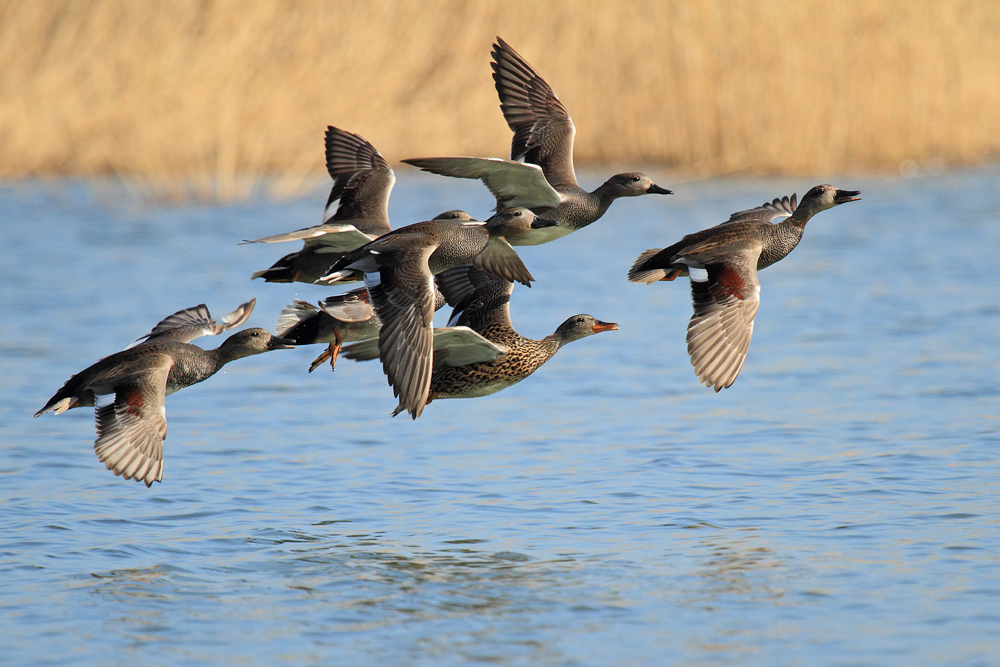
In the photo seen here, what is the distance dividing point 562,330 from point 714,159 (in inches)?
385

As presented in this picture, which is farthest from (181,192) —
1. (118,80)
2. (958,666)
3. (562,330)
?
(958,666)

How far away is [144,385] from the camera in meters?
6.61

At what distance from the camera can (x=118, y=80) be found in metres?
16.5

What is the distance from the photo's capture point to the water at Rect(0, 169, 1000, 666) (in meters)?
5.77

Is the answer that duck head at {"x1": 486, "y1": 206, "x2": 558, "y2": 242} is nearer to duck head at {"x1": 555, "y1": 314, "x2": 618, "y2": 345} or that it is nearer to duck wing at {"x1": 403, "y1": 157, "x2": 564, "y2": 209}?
duck wing at {"x1": 403, "y1": 157, "x2": 564, "y2": 209}

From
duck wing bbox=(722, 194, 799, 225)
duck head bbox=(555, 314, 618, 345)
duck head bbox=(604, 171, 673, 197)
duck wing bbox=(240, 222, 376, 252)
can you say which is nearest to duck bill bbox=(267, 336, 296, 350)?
duck wing bbox=(240, 222, 376, 252)

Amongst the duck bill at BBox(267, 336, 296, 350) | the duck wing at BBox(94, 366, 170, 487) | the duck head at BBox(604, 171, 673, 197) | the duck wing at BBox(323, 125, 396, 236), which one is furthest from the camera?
the duck wing at BBox(323, 125, 396, 236)

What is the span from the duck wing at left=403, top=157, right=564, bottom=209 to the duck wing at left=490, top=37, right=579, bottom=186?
0.53m

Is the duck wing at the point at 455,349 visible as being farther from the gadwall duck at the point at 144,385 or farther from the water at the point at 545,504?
the water at the point at 545,504

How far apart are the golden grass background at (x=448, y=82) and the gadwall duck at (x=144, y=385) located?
9219 mm

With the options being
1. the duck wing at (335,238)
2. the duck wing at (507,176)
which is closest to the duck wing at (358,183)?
the duck wing at (335,238)

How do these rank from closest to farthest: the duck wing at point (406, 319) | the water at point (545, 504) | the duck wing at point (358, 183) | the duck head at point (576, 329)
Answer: the water at point (545, 504) → the duck wing at point (406, 319) → the duck wing at point (358, 183) → the duck head at point (576, 329)

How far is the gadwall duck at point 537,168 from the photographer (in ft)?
22.7

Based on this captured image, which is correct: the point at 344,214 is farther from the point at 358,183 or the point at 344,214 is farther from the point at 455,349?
the point at 455,349
